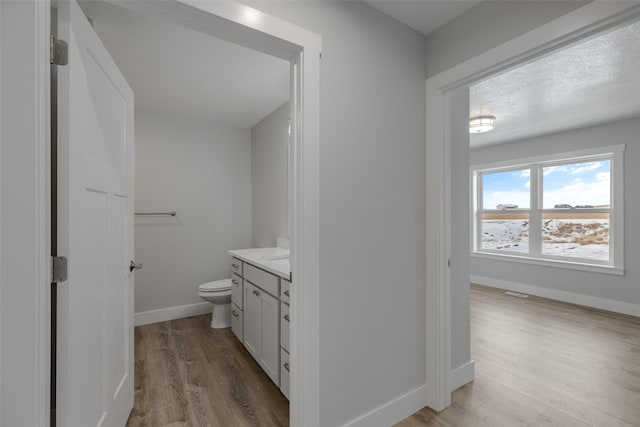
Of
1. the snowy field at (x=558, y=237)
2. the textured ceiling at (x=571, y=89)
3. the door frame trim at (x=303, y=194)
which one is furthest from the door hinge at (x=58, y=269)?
the snowy field at (x=558, y=237)

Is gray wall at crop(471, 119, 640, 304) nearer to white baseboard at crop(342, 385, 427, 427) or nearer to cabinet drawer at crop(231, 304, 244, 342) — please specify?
white baseboard at crop(342, 385, 427, 427)

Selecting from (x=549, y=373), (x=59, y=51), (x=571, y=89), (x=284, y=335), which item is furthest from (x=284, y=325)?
(x=571, y=89)

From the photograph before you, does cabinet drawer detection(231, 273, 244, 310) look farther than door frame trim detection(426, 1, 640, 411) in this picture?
Yes

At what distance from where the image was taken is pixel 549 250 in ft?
14.5

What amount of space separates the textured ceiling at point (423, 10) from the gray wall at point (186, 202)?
2.70m

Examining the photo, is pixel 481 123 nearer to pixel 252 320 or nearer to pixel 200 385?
pixel 252 320

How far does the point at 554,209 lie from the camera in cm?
437

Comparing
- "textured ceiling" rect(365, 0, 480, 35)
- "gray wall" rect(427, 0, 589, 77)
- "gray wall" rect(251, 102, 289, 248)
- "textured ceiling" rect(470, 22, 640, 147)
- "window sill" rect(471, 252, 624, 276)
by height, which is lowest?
"window sill" rect(471, 252, 624, 276)

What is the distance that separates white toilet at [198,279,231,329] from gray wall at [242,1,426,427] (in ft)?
6.07

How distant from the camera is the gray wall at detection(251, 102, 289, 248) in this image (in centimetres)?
314

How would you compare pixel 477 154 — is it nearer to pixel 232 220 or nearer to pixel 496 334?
pixel 496 334

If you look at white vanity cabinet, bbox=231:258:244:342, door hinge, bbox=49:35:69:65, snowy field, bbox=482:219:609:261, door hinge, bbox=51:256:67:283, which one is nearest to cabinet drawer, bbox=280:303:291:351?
white vanity cabinet, bbox=231:258:244:342

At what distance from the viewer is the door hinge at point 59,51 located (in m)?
0.98

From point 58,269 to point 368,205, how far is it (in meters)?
1.37
